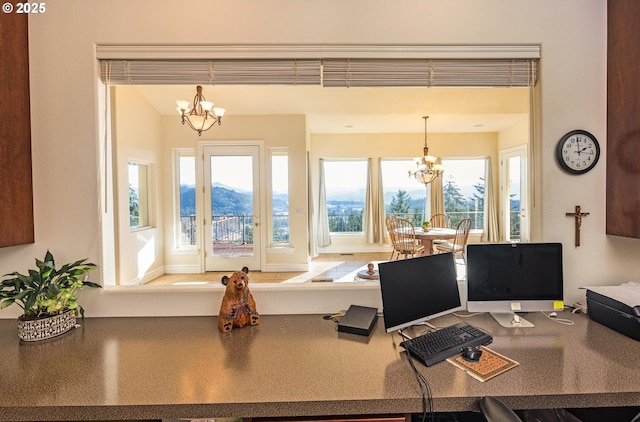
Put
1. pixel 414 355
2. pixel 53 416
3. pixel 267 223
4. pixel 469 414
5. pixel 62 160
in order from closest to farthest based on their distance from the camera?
pixel 53 416
pixel 414 355
pixel 469 414
pixel 62 160
pixel 267 223

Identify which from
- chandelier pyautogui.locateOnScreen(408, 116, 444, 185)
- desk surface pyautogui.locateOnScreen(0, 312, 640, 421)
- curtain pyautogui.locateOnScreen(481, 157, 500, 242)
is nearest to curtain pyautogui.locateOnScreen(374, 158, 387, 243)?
chandelier pyautogui.locateOnScreen(408, 116, 444, 185)

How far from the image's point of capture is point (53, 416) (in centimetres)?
96

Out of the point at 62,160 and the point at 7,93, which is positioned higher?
the point at 7,93

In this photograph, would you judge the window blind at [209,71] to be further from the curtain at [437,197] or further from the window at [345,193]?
the curtain at [437,197]

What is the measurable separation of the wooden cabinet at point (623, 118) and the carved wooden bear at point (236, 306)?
79.1 inches

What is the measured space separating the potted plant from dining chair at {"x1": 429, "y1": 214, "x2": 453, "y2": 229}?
591 centimetres

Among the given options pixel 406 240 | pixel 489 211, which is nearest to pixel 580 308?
pixel 406 240

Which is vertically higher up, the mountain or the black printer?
the mountain

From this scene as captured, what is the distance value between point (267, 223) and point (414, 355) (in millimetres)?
4227

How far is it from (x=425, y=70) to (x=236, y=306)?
166 cm

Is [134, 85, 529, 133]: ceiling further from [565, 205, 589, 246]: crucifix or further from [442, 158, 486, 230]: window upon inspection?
[565, 205, 589, 246]: crucifix

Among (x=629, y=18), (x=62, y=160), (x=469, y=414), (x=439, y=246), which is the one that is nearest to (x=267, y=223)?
(x=439, y=246)

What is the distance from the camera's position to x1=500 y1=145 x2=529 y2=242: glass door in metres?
5.80

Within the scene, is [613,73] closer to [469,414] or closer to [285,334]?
[469,414]
